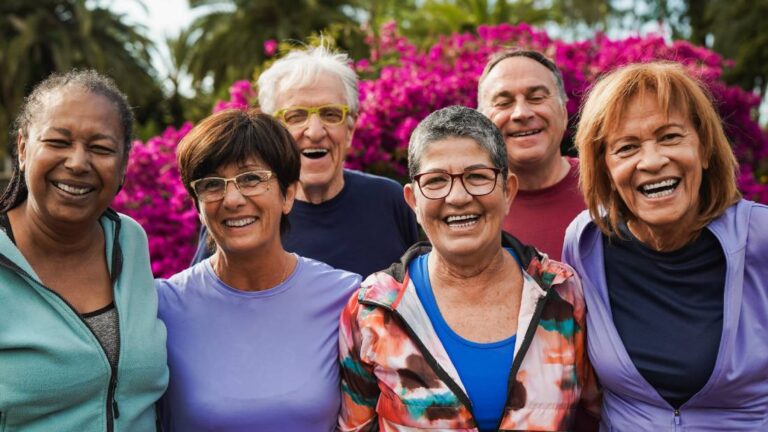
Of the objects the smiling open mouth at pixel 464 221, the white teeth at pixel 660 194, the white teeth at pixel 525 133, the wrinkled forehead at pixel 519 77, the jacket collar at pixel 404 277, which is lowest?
the jacket collar at pixel 404 277

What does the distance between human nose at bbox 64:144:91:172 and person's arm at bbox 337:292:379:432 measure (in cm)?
118

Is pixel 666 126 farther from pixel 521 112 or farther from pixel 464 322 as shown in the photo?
pixel 521 112

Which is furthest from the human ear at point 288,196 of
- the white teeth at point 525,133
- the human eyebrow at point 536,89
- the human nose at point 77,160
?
the human eyebrow at point 536,89

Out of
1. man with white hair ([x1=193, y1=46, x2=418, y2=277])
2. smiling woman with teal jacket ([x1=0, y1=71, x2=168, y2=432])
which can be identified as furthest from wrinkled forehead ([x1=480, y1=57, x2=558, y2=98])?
smiling woman with teal jacket ([x1=0, y1=71, x2=168, y2=432])

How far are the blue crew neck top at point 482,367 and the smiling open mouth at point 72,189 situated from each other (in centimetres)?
140

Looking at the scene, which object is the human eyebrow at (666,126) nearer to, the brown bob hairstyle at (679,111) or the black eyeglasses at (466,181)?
the brown bob hairstyle at (679,111)

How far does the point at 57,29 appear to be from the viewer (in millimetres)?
20812

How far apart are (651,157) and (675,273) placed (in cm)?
47

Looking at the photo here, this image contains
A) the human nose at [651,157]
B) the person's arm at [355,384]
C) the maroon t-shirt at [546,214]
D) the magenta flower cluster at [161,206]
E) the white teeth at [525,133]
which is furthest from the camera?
the magenta flower cluster at [161,206]

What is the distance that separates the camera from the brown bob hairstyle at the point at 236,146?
3020 mm

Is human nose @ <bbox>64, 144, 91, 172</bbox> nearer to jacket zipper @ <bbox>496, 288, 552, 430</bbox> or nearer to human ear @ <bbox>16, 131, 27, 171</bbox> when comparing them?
human ear @ <bbox>16, 131, 27, 171</bbox>

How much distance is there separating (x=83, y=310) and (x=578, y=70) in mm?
5548

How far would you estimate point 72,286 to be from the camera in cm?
281

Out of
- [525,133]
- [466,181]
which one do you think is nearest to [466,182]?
[466,181]
